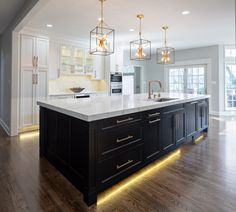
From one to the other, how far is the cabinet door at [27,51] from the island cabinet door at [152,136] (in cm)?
339

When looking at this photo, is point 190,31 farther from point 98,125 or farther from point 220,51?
point 98,125

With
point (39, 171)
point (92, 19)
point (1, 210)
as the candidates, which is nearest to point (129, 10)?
point (92, 19)

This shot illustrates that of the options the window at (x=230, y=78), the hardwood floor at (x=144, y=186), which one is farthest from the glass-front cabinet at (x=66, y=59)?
the window at (x=230, y=78)

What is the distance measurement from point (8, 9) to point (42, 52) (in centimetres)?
129

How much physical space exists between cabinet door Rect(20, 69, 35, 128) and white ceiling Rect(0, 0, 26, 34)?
112 cm

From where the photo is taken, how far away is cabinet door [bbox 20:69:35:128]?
4.32 meters

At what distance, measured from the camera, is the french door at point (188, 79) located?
24.2 feet

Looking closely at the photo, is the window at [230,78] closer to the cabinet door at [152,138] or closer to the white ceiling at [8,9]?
the cabinet door at [152,138]

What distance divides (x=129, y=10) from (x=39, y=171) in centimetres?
315

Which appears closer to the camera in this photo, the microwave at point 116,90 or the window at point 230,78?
the microwave at point 116,90

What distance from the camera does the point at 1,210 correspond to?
1.71m

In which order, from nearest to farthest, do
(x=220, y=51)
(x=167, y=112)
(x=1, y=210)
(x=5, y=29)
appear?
(x=1, y=210) < (x=167, y=112) < (x=5, y=29) < (x=220, y=51)

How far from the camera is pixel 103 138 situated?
187cm

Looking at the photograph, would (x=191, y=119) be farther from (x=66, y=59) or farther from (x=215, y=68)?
(x=215, y=68)
